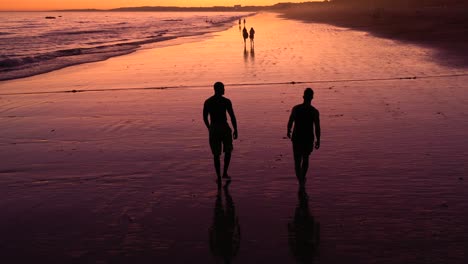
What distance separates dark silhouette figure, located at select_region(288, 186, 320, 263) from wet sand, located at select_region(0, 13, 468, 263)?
26 millimetres

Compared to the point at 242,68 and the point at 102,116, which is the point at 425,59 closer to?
the point at 242,68

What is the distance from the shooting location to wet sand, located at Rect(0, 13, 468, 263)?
5973 mm

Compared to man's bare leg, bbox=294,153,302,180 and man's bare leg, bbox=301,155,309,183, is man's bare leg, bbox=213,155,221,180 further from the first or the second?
man's bare leg, bbox=301,155,309,183

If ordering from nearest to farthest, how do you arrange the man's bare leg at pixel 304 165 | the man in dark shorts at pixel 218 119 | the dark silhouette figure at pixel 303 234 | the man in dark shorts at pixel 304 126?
the dark silhouette figure at pixel 303 234
the man in dark shorts at pixel 304 126
the man's bare leg at pixel 304 165
the man in dark shorts at pixel 218 119

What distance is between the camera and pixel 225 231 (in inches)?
252

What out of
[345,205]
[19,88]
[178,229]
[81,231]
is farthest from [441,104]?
[19,88]

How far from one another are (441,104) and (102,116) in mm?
9955

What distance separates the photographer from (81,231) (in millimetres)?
6516

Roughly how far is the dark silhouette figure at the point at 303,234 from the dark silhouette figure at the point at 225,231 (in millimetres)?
713

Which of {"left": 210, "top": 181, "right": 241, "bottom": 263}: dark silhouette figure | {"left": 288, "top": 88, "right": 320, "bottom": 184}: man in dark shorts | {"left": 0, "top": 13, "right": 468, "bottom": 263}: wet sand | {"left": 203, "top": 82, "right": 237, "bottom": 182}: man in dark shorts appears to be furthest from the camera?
{"left": 203, "top": 82, "right": 237, "bottom": 182}: man in dark shorts

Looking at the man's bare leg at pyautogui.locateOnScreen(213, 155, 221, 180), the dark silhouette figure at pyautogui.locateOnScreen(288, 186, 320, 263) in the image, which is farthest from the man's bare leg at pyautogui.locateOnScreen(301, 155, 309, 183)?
the man's bare leg at pyautogui.locateOnScreen(213, 155, 221, 180)

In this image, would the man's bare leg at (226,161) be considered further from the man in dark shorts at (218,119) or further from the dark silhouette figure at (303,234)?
the dark silhouette figure at (303,234)

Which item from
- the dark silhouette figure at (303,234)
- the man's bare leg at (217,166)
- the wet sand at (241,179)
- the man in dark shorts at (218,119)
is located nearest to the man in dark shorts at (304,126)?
the wet sand at (241,179)

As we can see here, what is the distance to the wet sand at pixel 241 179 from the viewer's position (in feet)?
19.6
